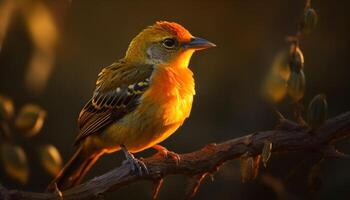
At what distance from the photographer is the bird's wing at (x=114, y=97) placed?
16.0 ft

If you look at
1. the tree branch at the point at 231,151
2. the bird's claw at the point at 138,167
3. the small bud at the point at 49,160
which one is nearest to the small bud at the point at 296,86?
the tree branch at the point at 231,151

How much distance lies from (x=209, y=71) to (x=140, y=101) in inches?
94.1

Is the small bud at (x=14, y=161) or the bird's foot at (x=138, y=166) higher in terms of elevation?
the small bud at (x=14, y=161)

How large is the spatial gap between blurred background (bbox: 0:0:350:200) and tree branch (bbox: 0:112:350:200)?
217 cm

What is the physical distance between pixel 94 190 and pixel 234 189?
2635 millimetres

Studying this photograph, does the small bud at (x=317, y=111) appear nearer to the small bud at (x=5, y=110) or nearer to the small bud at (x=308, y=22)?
the small bud at (x=308, y=22)

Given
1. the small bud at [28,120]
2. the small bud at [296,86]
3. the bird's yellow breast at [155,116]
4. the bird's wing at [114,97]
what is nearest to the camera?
the small bud at [28,120]

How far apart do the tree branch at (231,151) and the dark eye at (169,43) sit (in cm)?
124

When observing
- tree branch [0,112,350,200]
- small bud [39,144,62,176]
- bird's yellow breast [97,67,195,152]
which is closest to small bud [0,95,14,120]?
small bud [39,144,62,176]

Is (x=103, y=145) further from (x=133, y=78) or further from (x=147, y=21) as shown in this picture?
(x=147, y=21)

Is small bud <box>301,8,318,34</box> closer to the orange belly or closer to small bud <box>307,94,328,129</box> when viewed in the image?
small bud <box>307,94,328,129</box>

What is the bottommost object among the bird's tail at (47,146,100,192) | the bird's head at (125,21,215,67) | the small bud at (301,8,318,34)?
the bird's tail at (47,146,100,192)

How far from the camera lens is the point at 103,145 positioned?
4887mm

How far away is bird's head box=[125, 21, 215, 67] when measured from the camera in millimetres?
5066
